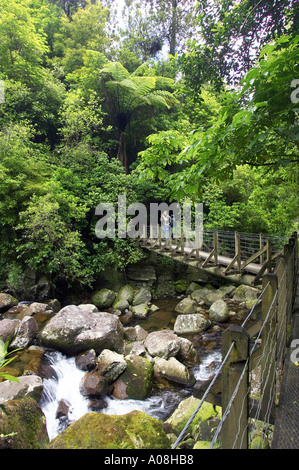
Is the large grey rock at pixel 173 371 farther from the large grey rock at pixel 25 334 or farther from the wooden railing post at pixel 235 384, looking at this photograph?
the wooden railing post at pixel 235 384

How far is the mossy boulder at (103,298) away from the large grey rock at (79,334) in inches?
112

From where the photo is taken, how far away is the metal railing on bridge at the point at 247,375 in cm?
99

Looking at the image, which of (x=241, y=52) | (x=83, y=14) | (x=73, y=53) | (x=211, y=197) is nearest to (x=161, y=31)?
(x=83, y=14)

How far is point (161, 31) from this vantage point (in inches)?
Answer: 543

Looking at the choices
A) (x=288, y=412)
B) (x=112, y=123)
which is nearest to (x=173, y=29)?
(x=112, y=123)

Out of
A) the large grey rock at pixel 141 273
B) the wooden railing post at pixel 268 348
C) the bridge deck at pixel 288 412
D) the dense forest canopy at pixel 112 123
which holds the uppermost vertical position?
the dense forest canopy at pixel 112 123

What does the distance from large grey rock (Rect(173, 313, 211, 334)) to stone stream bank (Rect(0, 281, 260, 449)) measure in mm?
22

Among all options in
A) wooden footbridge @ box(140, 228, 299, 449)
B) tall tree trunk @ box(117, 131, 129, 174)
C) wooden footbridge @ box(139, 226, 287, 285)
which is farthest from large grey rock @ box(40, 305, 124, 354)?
tall tree trunk @ box(117, 131, 129, 174)

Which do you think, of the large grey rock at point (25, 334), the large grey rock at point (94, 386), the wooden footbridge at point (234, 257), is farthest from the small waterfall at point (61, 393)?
the wooden footbridge at point (234, 257)

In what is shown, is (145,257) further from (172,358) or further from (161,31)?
(161,31)

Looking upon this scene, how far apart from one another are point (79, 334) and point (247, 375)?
485 cm

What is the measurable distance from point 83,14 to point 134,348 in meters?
16.5

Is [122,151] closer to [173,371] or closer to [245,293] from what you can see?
[245,293]

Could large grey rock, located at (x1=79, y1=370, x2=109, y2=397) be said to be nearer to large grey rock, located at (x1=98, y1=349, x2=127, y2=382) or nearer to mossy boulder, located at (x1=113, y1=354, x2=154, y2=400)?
large grey rock, located at (x1=98, y1=349, x2=127, y2=382)
